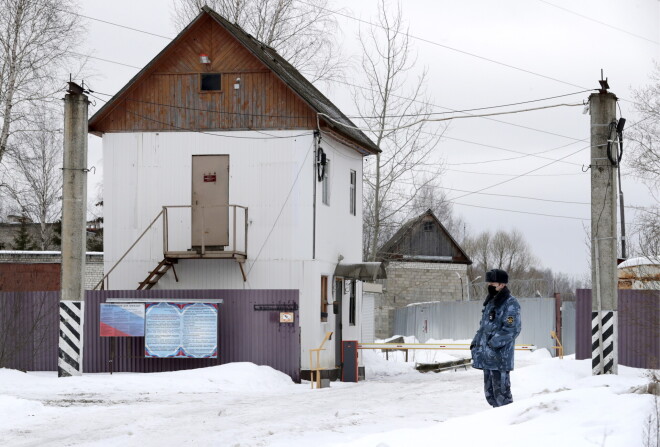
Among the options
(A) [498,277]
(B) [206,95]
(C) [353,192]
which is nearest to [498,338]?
(A) [498,277]

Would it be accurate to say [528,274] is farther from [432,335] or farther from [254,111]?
[254,111]

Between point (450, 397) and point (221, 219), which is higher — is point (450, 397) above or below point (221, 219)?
below

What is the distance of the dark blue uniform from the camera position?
12.3 m

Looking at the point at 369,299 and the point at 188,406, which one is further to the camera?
the point at 369,299

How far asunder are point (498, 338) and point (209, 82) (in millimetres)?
17584

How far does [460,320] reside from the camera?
50.2 m

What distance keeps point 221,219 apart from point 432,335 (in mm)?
28004

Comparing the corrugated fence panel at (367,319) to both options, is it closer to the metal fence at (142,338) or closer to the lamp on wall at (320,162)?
the lamp on wall at (320,162)

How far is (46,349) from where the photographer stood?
25.0 m

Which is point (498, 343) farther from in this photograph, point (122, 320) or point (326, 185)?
point (326, 185)

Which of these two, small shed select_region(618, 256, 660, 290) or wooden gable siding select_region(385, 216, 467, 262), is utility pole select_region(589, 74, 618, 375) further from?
wooden gable siding select_region(385, 216, 467, 262)

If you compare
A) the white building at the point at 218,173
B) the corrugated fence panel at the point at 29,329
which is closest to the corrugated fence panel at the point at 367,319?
the white building at the point at 218,173

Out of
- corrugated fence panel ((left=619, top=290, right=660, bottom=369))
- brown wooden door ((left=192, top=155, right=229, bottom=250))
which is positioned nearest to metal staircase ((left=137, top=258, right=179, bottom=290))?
brown wooden door ((left=192, top=155, right=229, bottom=250))

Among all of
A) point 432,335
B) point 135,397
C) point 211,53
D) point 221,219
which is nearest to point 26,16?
point 211,53
